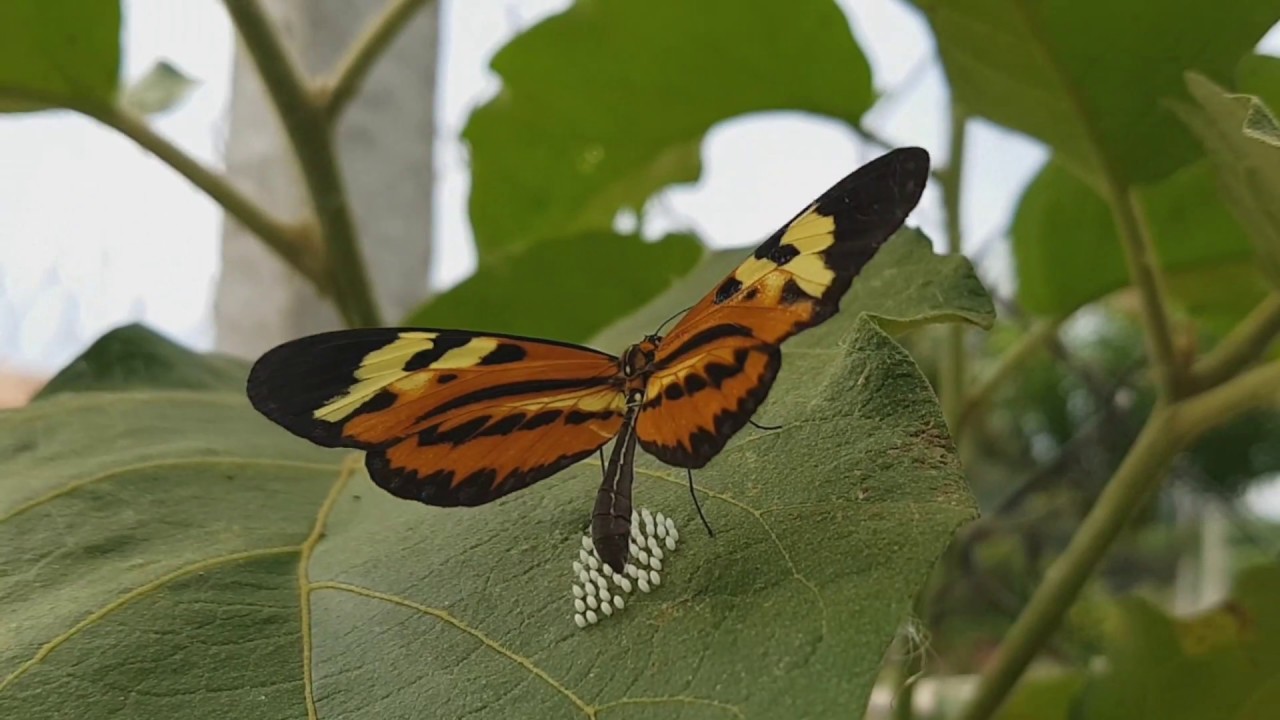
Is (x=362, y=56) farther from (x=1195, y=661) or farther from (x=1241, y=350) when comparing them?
(x=1195, y=661)

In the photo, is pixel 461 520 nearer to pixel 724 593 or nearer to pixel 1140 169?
pixel 724 593

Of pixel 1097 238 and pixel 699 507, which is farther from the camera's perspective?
pixel 1097 238

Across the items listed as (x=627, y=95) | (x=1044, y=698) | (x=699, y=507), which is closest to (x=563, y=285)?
(x=627, y=95)

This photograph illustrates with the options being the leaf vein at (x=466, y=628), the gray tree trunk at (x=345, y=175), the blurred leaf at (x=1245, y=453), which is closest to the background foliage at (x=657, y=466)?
the leaf vein at (x=466, y=628)

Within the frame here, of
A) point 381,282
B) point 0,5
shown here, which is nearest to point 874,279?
point 0,5

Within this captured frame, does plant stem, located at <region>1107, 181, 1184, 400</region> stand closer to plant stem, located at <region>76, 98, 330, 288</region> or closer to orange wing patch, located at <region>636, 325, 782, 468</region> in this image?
orange wing patch, located at <region>636, 325, 782, 468</region>

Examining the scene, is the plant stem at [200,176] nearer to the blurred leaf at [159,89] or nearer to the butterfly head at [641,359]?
the blurred leaf at [159,89]
